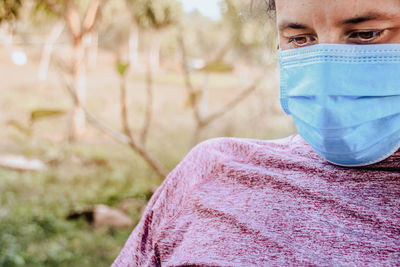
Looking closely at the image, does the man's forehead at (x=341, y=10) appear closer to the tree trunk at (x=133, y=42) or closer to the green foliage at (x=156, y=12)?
the green foliage at (x=156, y=12)

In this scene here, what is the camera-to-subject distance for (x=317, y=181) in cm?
108

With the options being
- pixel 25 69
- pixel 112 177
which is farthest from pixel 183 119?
pixel 25 69

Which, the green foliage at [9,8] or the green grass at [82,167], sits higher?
the green foliage at [9,8]

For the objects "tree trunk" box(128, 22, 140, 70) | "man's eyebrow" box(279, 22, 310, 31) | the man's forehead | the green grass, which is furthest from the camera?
"tree trunk" box(128, 22, 140, 70)

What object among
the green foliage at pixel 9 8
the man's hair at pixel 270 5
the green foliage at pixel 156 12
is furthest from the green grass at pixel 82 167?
the man's hair at pixel 270 5

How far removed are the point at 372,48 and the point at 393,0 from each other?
108mm

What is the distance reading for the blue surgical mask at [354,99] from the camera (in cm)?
97

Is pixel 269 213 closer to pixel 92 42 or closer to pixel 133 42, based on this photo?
pixel 92 42

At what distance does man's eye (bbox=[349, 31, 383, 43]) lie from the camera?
0.97 m

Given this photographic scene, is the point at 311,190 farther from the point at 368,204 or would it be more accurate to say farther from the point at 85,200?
the point at 85,200

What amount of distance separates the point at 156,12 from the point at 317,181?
111 inches

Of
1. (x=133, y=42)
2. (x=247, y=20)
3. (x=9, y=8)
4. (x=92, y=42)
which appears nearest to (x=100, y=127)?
(x=9, y=8)

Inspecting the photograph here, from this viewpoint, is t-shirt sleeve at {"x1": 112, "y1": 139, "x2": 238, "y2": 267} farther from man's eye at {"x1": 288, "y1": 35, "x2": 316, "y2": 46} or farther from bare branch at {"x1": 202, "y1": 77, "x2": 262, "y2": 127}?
bare branch at {"x1": 202, "y1": 77, "x2": 262, "y2": 127}

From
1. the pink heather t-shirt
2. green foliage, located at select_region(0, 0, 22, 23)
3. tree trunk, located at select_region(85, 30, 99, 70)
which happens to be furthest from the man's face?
tree trunk, located at select_region(85, 30, 99, 70)
